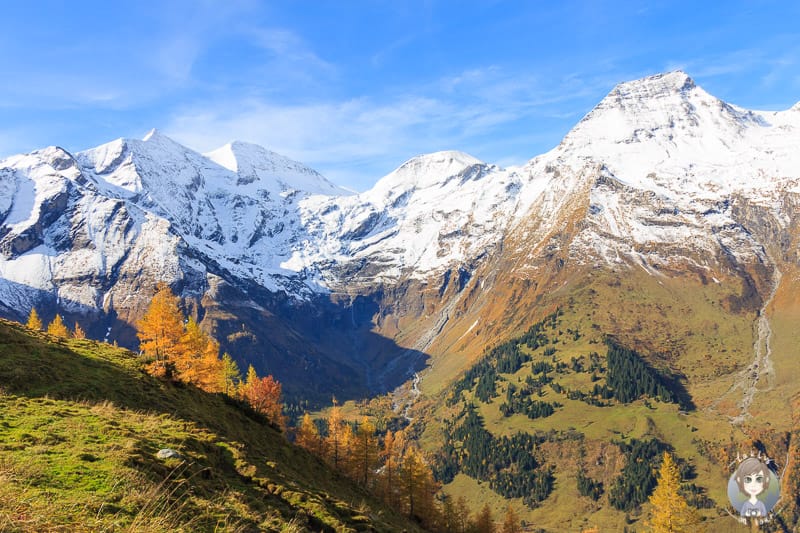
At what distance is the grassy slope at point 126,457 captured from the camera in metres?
12.3

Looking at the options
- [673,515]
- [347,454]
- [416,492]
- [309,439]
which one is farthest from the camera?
[347,454]

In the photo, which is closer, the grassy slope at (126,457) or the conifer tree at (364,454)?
the grassy slope at (126,457)

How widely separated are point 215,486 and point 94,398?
678 inches

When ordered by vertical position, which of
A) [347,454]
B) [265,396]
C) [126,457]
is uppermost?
[126,457]

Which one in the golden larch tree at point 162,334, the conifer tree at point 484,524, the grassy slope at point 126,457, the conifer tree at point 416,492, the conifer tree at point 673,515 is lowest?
the conifer tree at point 484,524

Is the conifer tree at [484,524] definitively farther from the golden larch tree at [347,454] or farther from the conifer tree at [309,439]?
A: the conifer tree at [309,439]

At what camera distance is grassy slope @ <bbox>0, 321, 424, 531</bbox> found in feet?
40.5

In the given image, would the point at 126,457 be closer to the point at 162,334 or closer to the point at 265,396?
the point at 162,334

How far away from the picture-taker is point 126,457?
19.6 meters

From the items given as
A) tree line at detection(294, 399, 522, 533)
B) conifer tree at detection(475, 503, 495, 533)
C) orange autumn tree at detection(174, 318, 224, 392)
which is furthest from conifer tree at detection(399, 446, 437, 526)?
orange autumn tree at detection(174, 318, 224, 392)

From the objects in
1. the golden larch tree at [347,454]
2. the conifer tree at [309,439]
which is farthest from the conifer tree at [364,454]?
the conifer tree at [309,439]

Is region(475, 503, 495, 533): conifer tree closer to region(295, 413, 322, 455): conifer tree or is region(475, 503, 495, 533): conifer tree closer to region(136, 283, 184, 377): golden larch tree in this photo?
region(295, 413, 322, 455): conifer tree

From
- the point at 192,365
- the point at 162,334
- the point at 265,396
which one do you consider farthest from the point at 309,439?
the point at 162,334

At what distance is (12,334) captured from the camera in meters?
39.9
